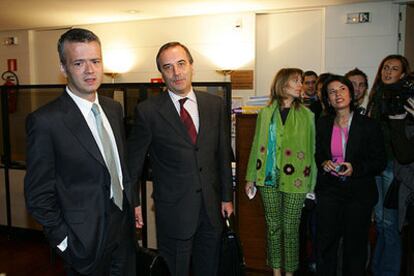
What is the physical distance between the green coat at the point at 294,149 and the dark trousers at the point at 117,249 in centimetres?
109

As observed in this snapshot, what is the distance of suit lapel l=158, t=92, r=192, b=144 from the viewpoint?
2.04 meters

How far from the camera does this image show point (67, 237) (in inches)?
60.1

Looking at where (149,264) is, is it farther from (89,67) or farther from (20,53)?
(20,53)

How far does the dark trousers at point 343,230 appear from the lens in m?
2.39

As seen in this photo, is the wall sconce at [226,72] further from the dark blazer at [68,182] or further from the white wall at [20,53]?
the dark blazer at [68,182]

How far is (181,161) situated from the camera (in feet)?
6.70

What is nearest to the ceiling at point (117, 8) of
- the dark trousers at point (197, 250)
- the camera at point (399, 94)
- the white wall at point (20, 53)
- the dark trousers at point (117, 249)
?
the white wall at point (20, 53)

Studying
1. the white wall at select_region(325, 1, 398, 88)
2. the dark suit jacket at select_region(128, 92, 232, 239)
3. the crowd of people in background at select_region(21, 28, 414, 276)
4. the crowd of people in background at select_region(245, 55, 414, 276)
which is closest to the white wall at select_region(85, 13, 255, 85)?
the white wall at select_region(325, 1, 398, 88)

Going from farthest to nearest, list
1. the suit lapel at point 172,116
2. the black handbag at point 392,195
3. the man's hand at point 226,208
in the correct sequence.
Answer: the black handbag at point 392,195
the man's hand at point 226,208
the suit lapel at point 172,116

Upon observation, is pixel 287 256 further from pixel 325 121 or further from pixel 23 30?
pixel 23 30

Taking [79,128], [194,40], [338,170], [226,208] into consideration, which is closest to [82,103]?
[79,128]

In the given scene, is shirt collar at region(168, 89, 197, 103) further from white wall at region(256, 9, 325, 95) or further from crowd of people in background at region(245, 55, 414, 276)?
white wall at region(256, 9, 325, 95)

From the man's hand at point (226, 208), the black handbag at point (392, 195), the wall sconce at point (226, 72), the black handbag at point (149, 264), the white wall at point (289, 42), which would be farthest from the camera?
the wall sconce at point (226, 72)

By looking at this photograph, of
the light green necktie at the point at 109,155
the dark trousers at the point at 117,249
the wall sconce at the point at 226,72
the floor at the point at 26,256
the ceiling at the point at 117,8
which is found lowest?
the floor at the point at 26,256
